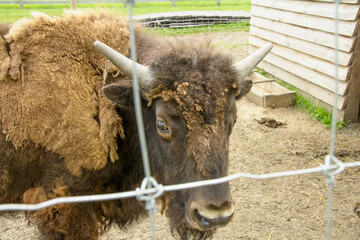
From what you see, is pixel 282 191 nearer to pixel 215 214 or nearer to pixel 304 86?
pixel 215 214

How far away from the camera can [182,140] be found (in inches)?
98.1

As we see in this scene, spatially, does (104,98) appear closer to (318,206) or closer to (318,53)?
(318,206)

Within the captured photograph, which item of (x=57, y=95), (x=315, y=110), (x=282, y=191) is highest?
(x=57, y=95)

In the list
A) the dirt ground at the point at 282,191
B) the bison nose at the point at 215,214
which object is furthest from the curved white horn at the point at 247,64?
the bison nose at the point at 215,214

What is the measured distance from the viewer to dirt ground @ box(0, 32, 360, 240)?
13.6 feet

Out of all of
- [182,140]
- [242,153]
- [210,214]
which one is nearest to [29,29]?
[182,140]

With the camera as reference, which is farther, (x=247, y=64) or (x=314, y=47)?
(x=314, y=47)

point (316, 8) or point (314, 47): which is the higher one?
point (316, 8)

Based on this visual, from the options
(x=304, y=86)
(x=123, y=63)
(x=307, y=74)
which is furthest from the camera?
(x=304, y=86)

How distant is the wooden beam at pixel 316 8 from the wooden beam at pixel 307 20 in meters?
0.09

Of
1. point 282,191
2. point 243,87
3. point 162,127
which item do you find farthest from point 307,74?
point 162,127

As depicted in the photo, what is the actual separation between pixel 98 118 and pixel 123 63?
2.22 feet

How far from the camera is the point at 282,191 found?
487cm

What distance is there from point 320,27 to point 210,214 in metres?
6.03
